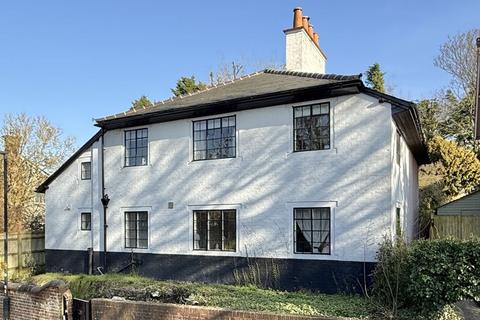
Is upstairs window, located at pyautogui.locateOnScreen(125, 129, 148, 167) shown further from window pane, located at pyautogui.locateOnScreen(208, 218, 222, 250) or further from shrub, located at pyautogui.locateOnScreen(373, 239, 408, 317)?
shrub, located at pyautogui.locateOnScreen(373, 239, 408, 317)

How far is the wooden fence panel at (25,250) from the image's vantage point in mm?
18828

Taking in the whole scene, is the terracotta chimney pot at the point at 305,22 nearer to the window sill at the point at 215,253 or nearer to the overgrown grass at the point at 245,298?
the window sill at the point at 215,253

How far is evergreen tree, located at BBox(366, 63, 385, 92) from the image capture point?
2711 cm

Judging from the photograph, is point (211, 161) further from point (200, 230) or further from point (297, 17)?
point (297, 17)

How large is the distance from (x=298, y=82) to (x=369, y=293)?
643cm

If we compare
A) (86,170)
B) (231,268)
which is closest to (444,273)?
(231,268)

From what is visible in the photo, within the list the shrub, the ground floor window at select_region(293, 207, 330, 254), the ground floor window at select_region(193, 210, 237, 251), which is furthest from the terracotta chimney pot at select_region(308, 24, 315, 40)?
the shrub

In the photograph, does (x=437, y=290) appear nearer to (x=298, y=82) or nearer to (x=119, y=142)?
(x=298, y=82)

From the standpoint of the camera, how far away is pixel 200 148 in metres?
14.5

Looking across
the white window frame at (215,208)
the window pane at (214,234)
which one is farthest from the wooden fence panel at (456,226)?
the window pane at (214,234)

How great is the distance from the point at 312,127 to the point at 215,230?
14.8 ft

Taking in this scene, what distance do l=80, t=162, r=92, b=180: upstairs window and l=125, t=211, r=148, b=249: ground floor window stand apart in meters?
2.64

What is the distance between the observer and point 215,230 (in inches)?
547

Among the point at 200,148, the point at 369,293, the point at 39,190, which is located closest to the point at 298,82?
the point at 200,148
